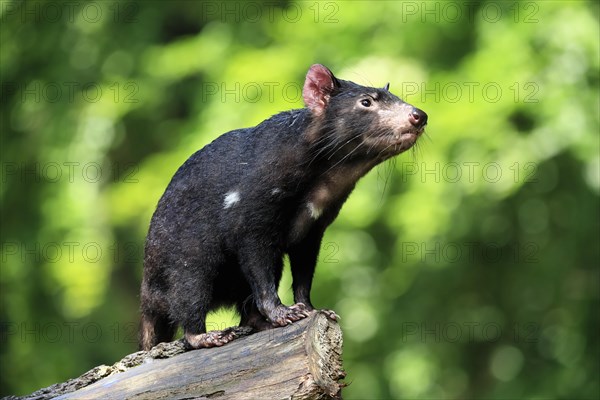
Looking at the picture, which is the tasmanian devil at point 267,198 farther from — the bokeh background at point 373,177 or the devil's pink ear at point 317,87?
the bokeh background at point 373,177

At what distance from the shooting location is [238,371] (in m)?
5.91

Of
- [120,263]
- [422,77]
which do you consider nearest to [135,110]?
[120,263]

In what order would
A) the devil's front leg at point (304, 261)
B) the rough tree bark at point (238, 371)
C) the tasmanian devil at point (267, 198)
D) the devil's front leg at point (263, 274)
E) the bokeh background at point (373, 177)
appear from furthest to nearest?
1. the bokeh background at point (373, 177)
2. the devil's front leg at point (304, 261)
3. the tasmanian devil at point (267, 198)
4. the devil's front leg at point (263, 274)
5. the rough tree bark at point (238, 371)

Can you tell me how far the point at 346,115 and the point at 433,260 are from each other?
612 centimetres

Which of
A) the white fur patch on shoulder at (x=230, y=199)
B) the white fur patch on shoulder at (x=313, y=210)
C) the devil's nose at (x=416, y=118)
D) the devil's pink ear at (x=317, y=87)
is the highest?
the devil's pink ear at (x=317, y=87)

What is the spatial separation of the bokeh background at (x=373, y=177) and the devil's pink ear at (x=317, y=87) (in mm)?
4271

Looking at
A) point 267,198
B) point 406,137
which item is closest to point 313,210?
point 267,198

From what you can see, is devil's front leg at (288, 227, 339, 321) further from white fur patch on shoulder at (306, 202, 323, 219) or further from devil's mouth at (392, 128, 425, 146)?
devil's mouth at (392, 128, 425, 146)

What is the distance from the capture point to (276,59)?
1220 centimetres

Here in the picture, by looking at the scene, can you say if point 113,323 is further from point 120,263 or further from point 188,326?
point 188,326

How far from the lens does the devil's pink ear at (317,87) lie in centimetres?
680

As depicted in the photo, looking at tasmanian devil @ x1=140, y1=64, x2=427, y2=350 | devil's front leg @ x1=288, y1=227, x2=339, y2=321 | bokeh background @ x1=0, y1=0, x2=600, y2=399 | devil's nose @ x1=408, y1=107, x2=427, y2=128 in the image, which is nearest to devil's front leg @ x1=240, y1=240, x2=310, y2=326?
tasmanian devil @ x1=140, y1=64, x2=427, y2=350

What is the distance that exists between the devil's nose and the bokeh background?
4.26 m

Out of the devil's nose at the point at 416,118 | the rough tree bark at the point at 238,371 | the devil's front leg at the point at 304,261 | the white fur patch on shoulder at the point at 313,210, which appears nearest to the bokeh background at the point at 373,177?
the devil's front leg at the point at 304,261
